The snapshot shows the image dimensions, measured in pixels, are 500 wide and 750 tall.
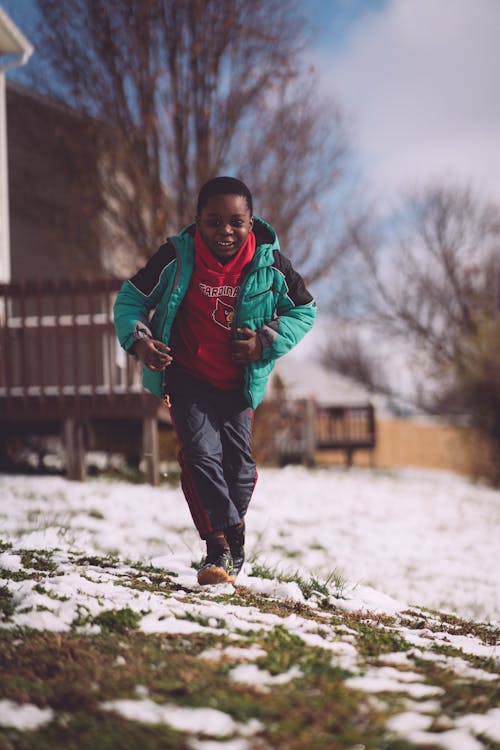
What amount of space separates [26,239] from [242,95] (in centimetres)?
419

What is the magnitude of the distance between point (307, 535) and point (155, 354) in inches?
144

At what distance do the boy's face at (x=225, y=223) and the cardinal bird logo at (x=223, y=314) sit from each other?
21cm

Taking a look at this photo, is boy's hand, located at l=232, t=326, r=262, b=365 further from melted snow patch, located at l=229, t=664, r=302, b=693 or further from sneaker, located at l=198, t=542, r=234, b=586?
melted snow patch, located at l=229, t=664, r=302, b=693

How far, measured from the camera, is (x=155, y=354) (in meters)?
3.38

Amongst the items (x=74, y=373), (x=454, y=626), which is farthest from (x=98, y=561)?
(x=74, y=373)

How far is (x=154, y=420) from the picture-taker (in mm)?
7859

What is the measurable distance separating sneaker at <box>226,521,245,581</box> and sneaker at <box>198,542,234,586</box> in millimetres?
97

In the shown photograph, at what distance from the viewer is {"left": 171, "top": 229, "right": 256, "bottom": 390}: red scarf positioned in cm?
351

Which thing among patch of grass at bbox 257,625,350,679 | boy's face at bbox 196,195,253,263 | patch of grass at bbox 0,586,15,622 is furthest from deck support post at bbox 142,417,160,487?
patch of grass at bbox 257,625,350,679

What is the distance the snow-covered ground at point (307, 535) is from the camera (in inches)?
190

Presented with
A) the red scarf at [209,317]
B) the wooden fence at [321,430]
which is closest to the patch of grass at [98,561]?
the red scarf at [209,317]

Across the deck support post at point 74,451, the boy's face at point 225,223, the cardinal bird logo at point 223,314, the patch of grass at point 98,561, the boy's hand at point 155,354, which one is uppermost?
the boy's face at point 225,223

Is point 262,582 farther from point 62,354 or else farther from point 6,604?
point 62,354

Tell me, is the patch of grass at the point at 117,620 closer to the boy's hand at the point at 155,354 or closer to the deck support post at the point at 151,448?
the boy's hand at the point at 155,354
